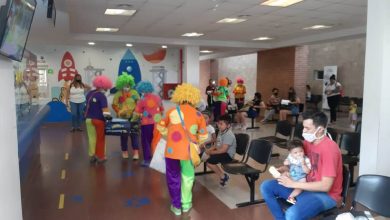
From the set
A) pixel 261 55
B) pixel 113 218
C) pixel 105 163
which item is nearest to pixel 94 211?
pixel 113 218

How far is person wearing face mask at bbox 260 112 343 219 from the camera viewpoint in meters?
2.52

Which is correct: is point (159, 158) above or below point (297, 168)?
below

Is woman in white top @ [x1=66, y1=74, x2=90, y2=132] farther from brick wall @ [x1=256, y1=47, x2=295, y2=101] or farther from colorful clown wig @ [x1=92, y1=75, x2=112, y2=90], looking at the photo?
brick wall @ [x1=256, y1=47, x2=295, y2=101]

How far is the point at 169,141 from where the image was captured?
3484mm

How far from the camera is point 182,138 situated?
135 inches

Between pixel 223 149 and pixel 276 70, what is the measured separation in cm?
873

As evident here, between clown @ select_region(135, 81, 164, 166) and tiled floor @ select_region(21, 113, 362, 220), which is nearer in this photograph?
tiled floor @ select_region(21, 113, 362, 220)

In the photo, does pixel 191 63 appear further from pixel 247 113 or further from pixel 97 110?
pixel 97 110

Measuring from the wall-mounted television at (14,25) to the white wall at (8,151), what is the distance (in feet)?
0.33

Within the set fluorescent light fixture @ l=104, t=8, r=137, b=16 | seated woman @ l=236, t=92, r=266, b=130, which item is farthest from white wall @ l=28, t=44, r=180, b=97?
fluorescent light fixture @ l=104, t=8, r=137, b=16

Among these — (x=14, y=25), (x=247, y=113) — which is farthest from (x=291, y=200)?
(x=247, y=113)

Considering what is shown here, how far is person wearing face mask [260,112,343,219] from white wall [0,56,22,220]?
2044 millimetres

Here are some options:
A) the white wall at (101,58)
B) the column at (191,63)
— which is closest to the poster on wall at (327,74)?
the column at (191,63)

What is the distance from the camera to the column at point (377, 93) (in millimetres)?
3131
